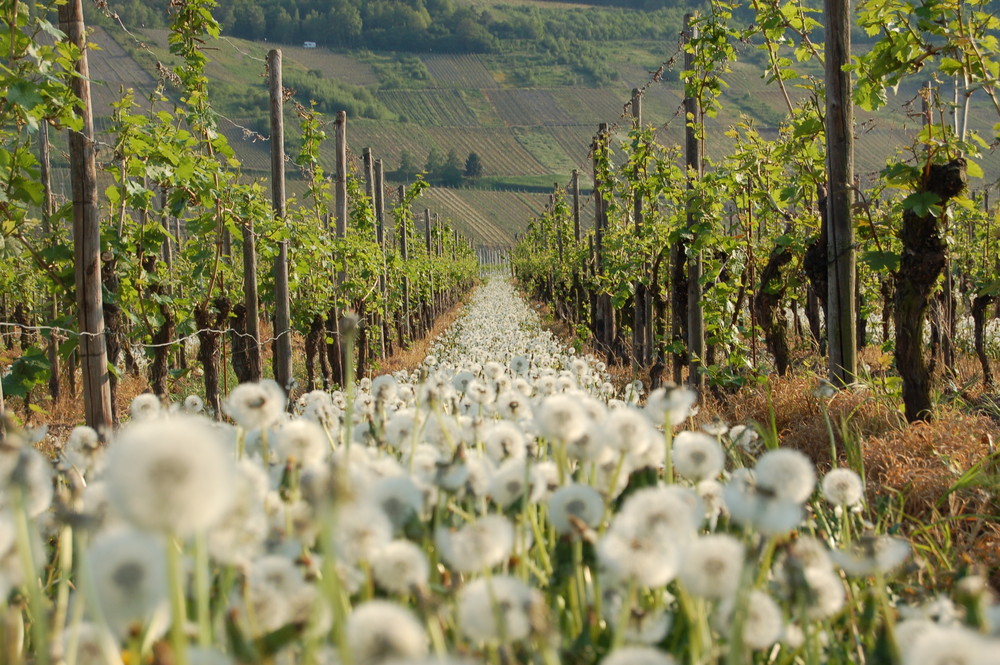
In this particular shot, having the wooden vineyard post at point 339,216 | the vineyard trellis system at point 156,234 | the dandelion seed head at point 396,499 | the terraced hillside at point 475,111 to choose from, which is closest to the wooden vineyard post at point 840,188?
the vineyard trellis system at point 156,234

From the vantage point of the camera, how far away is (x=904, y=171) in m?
4.89

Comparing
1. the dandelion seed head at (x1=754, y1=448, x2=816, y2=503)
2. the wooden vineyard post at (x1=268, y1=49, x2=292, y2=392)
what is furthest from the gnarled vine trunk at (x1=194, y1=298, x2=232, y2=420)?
the dandelion seed head at (x1=754, y1=448, x2=816, y2=503)

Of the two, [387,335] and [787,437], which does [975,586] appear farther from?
[387,335]

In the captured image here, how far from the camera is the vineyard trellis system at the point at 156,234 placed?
444cm

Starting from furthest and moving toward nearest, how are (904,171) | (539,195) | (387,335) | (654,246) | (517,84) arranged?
(517,84), (539,195), (387,335), (654,246), (904,171)

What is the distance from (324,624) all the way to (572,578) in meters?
0.48

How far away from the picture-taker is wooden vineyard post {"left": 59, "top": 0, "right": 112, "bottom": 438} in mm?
4465

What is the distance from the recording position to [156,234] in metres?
6.75

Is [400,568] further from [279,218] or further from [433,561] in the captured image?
[279,218]

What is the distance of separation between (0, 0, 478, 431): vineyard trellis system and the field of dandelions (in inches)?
11.4

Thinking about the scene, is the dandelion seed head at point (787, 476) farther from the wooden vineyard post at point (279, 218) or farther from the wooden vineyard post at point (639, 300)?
the wooden vineyard post at point (639, 300)

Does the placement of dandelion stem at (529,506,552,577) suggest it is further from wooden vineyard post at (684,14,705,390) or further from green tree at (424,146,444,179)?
green tree at (424,146,444,179)

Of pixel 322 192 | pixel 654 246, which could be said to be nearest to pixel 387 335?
pixel 322 192

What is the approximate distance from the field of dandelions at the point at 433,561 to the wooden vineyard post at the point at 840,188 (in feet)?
13.4
